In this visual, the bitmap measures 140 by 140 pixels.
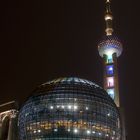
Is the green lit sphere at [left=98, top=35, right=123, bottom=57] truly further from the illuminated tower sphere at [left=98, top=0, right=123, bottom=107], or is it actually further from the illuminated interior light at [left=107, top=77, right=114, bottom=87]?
the illuminated interior light at [left=107, top=77, right=114, bottom=87]

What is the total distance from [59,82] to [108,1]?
180ft

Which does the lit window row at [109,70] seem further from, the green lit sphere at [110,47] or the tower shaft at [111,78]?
the green lit sphere at [110,47]

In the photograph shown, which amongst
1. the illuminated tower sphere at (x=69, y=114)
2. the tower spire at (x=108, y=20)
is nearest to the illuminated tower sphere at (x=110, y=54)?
the tower spire at (x=108, y=20)

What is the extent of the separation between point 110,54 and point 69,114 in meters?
47.0

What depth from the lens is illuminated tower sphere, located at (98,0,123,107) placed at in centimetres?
11089

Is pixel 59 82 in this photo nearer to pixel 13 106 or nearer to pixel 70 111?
pixel 70 111

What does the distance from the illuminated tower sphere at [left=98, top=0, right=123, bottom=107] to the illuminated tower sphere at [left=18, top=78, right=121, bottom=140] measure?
22.4 meters

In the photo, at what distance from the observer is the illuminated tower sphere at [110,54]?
111 metres

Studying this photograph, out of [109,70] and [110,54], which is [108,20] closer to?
[110,54]

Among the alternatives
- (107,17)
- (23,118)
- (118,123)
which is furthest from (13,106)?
(107,17)

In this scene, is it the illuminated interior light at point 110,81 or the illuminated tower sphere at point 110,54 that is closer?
the illuminated tower sphere at point 110,54

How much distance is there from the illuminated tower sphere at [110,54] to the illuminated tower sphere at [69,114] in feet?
73.4

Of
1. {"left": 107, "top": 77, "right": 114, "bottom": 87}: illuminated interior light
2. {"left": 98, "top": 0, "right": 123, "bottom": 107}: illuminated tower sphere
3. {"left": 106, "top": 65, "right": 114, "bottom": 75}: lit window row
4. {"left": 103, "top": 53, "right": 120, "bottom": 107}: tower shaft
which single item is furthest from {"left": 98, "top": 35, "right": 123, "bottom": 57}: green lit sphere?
{"left": 107, "top": 77, "right": 114, "bottom": 87}: illuminated interior light

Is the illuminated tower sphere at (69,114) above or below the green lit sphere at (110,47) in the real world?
below
